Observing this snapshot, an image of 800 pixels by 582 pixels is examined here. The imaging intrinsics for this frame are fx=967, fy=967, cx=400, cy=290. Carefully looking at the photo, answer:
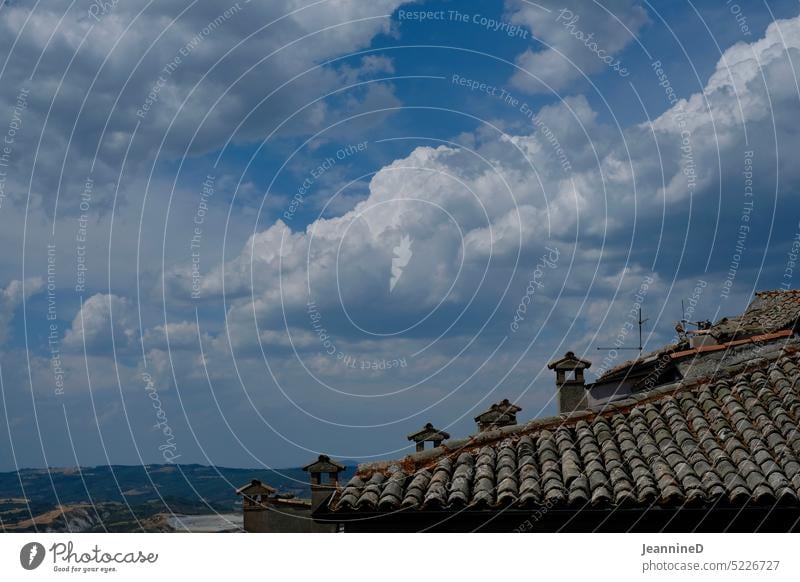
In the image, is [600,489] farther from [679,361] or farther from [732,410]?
[679,361]

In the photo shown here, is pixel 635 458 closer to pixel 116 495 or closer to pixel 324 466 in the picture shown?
pixel 324 466

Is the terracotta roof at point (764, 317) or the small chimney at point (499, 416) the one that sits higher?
the terracotta roof at point (764, 317)

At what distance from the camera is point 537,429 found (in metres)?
17.7

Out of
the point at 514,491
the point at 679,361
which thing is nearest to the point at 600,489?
the point at 514,491

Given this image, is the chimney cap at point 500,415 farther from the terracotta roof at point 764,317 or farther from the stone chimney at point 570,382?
the terracotta roof at point 764,317

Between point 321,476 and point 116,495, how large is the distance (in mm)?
4838

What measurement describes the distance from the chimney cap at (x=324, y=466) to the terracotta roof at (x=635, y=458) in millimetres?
1006

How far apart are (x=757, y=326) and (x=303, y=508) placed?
14094 mm

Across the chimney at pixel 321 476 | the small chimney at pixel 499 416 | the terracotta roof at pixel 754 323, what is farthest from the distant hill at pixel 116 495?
the terracotta roof at pixel 754 323

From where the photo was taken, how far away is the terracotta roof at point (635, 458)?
14.3 metres

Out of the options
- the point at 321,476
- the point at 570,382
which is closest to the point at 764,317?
the point at 570,382

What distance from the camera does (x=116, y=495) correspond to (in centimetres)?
1981

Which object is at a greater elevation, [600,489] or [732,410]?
[732,410]
